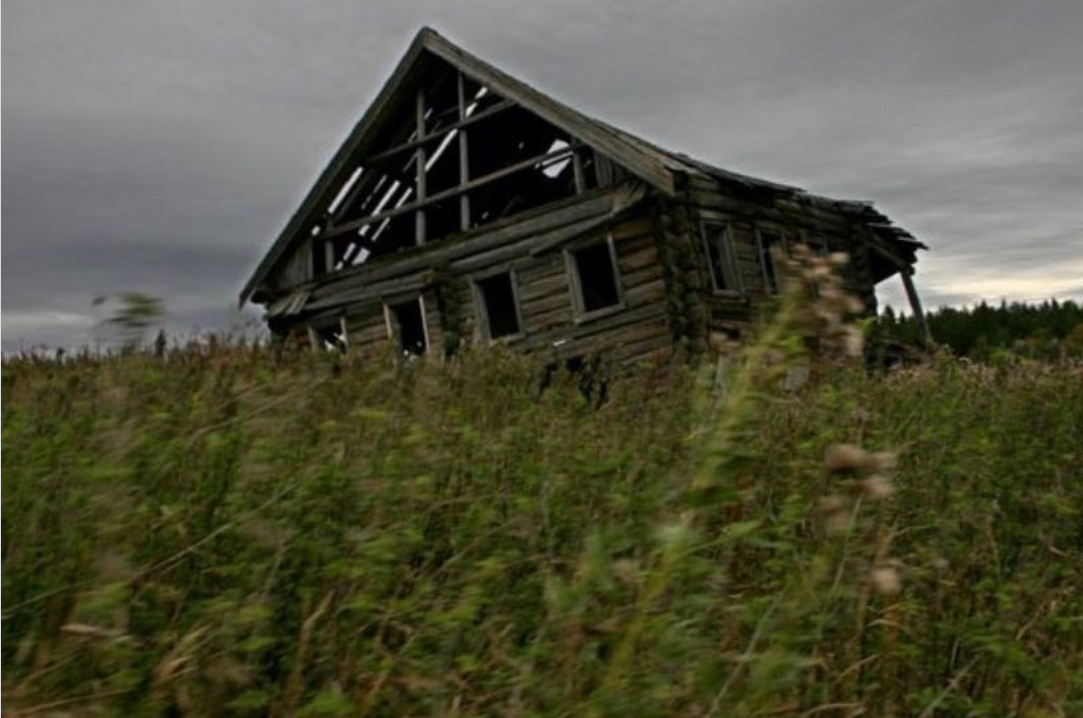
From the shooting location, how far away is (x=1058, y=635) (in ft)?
10.9

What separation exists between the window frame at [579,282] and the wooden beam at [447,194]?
5.24 feet

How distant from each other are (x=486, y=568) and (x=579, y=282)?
16148 mm

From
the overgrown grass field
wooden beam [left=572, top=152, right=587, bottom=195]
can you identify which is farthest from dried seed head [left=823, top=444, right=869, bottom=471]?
wooden beam [left=572, top=152, right=587, bottom=195]

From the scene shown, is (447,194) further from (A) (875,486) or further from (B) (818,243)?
(A) (875,486)

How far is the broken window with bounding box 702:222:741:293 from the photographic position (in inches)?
733

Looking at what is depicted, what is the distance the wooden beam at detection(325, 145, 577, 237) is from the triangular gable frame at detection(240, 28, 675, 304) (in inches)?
20.7

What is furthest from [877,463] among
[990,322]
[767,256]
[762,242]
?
[990,322]

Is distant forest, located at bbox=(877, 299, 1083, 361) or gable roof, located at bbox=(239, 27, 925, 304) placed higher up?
gable roof, located at bbox=(239, 27, 925, 304)

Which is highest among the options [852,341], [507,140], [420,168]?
[507,140]

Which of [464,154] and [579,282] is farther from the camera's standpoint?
[464,154]

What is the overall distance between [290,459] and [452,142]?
1919 cm

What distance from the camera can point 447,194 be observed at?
64.3ft

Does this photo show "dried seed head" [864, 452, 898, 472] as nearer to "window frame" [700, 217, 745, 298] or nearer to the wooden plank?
the wooden plank

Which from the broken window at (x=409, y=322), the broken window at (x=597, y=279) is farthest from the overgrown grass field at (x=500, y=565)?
the broken window at (x=597, y=279)
